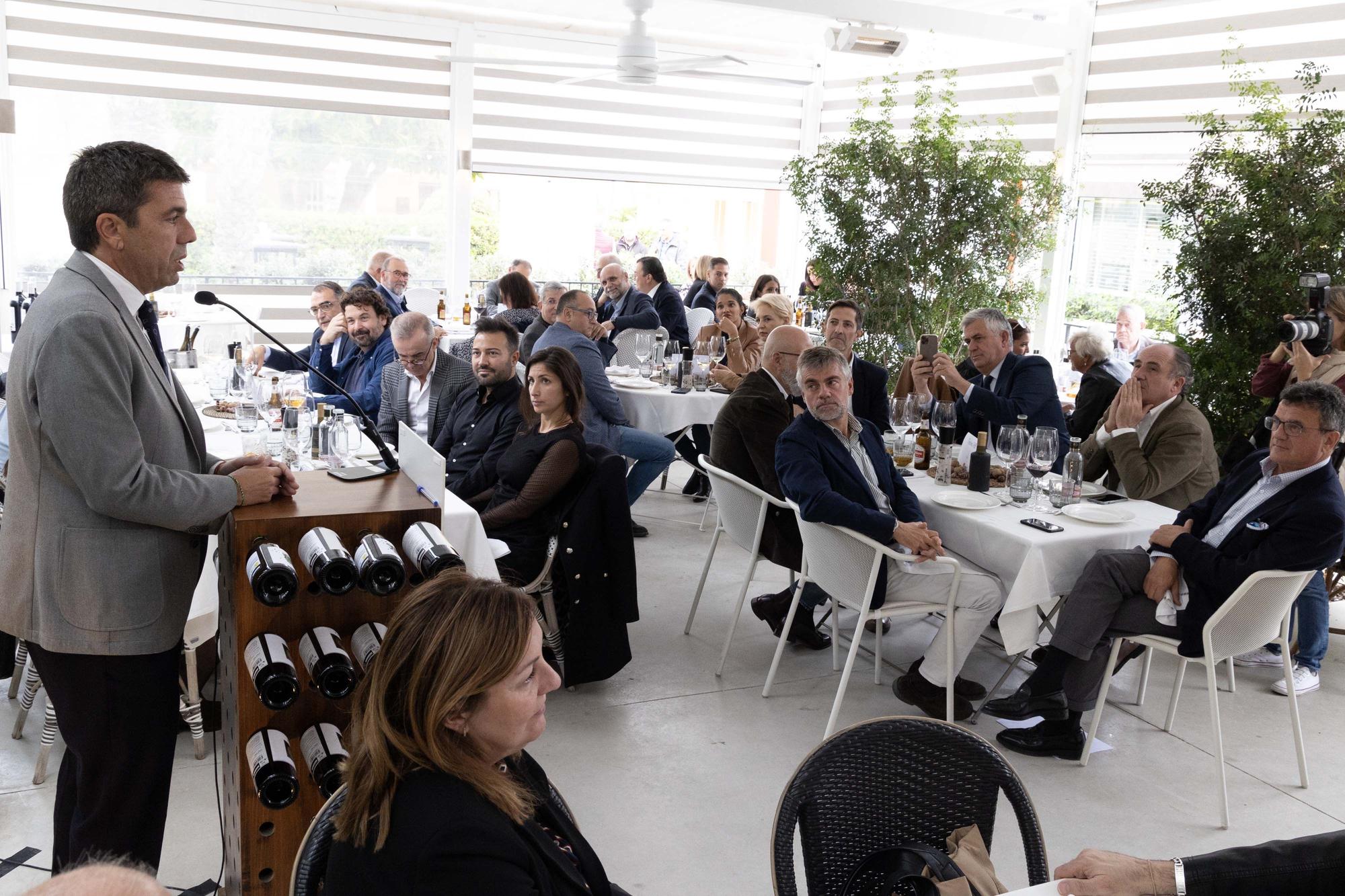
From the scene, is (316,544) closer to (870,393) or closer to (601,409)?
(601,409)

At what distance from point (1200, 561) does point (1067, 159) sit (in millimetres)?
6582

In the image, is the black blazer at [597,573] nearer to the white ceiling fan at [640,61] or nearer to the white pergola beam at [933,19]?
the white ceiling fan at [640,61]

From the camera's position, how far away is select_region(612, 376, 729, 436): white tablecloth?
576cm

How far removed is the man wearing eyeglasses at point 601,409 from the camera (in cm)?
508

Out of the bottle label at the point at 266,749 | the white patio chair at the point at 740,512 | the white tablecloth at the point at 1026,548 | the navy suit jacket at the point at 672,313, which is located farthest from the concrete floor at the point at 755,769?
the navy suit jacket at the point at 672,313

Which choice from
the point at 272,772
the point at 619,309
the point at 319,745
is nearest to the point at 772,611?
the point at 319,745

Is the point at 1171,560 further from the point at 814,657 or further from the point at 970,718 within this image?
the point at 814,657

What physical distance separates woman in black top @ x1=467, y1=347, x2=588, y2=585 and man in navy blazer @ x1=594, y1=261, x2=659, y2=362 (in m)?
3.08

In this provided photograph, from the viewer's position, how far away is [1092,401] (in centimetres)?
505

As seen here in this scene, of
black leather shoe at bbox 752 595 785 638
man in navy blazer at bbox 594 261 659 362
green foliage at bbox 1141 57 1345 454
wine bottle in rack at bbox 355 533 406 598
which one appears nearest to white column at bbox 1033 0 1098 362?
green foliage at bbox 1141 57 1345 454

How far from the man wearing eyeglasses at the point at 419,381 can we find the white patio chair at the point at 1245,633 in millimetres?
2792

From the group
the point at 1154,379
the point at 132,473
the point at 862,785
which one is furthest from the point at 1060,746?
the point at 132,473

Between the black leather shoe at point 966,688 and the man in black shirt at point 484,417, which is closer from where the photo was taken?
the black leather shoe at point 966,688

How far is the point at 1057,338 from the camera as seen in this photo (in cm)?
939
